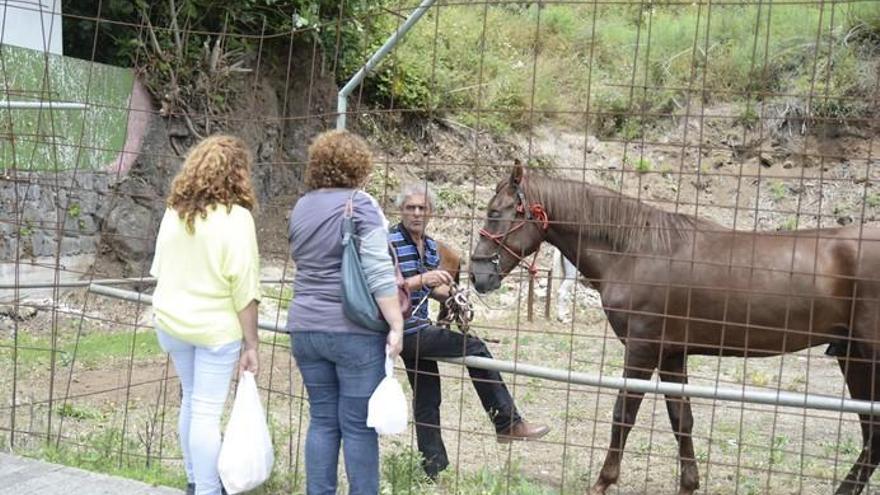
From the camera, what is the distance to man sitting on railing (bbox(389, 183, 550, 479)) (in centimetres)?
495

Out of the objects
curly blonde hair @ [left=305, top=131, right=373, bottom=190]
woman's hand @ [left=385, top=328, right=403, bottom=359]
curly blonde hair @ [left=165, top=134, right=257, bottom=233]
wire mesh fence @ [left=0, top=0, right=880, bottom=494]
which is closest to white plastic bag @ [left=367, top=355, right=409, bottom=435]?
woman's hand @ [left=385, top=328, right=403, bottom=359]

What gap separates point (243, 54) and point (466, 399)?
20.9ft

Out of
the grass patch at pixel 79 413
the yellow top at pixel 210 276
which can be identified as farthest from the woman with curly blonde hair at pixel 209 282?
the grass patch at pixel 79 413

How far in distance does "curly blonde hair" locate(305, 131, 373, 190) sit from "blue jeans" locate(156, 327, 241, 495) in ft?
2.68

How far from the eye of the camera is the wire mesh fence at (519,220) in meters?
5.46

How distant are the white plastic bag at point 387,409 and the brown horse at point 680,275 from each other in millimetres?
1881

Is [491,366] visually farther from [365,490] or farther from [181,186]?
[181,186]

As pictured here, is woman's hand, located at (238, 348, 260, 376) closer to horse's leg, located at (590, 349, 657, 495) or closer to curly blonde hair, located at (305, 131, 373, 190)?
curly blonde hair, located at (305, 131, 373, 190)

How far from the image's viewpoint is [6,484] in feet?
16.4

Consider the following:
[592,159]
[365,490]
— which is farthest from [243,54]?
A: [365,490]

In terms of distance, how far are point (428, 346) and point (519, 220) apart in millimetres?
994

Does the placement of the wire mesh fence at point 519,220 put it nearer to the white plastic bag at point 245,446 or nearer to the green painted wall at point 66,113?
the green painted wall at point 66,113

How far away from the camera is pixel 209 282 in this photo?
13.8 feet

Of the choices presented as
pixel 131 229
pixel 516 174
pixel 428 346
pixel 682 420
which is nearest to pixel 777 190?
pixel 131 229
